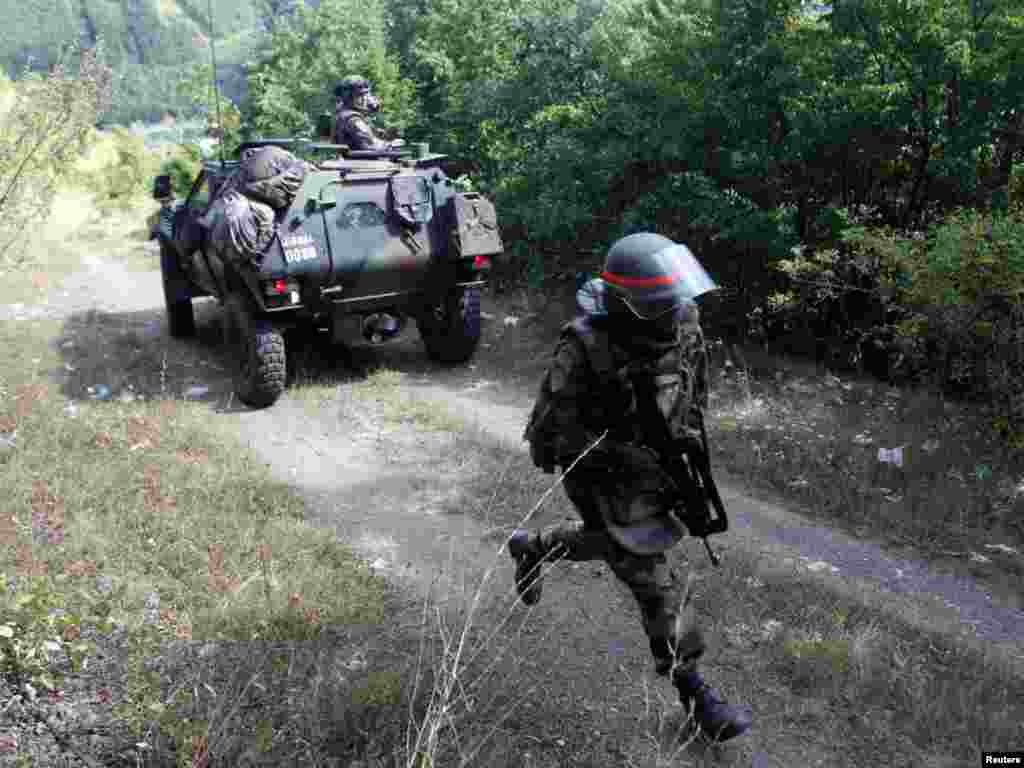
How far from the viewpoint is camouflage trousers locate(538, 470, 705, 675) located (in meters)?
3.34

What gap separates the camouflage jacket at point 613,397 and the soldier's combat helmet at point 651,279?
7.2 inches

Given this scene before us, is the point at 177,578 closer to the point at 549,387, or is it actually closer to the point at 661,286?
the point at 549,387

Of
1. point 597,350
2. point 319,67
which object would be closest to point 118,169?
point 319,67

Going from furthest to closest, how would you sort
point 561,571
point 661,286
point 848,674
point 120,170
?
1. point 120,170
2. point 561,571
3. point 848,674
4. point 661,286

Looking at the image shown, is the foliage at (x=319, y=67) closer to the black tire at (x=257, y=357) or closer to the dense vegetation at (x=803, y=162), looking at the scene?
the dense vegetation at (x=803, y=162)

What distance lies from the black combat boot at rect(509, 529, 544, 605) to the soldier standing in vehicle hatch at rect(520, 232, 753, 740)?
47 cm

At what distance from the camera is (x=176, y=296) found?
32.0 feet

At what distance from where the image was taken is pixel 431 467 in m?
6.34

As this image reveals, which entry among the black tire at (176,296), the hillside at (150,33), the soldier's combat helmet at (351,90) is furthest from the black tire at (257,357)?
the hillside at (150,33)

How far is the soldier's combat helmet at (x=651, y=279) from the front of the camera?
3189 mm

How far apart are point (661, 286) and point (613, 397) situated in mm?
447

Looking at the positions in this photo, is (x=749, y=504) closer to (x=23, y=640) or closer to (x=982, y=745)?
(x=982, y=745)

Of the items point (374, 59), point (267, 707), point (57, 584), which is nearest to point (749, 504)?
point (267, 707)

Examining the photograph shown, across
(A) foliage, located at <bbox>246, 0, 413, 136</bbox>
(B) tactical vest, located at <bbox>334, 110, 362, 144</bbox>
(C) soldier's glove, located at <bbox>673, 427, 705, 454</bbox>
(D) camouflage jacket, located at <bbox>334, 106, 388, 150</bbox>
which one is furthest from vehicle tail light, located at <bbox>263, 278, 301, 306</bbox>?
(A) foliage, located at <bbox>246, 0, 413, 136</bbox>
